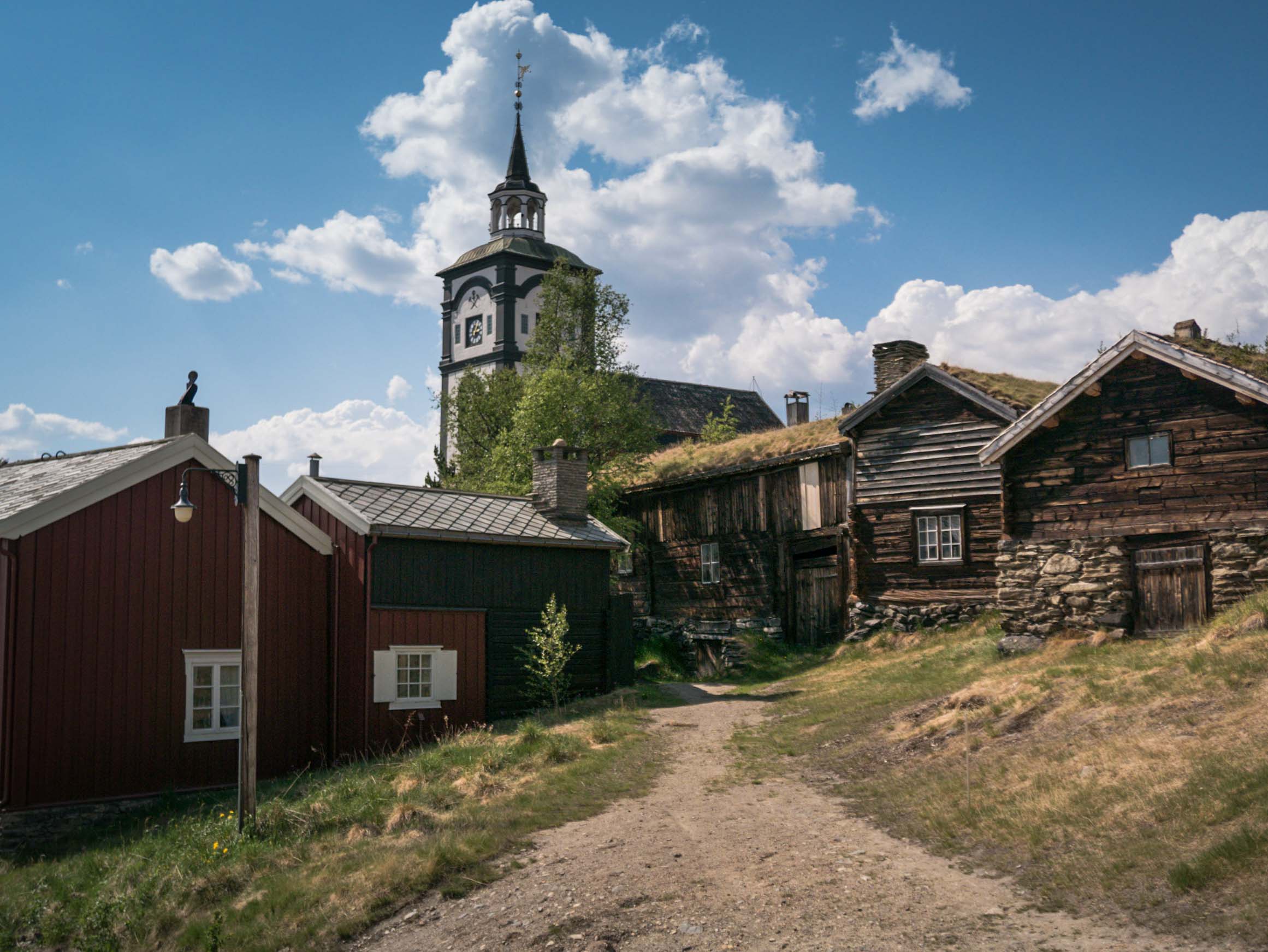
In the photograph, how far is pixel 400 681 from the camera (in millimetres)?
21078

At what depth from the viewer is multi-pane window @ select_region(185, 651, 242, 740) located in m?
18.5

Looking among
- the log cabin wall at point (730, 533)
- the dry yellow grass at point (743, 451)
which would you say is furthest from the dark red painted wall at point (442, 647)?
the dry yellow grass at point (743, 451)

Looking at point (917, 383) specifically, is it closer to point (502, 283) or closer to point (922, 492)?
point (922, 492)

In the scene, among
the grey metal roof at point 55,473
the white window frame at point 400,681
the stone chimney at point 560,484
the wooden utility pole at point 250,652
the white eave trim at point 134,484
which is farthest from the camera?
the stone chimney at point 560,484

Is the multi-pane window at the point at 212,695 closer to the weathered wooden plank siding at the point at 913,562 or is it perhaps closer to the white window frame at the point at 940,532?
the weathered wooden plank siding at the point at 913,562

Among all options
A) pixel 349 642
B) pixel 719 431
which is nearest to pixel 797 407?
pixel 719 431

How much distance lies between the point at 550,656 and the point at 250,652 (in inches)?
388

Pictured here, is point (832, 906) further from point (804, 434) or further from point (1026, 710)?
point (804, 434)

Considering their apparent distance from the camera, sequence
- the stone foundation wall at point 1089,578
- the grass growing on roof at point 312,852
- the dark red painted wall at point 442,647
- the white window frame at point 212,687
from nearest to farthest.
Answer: the grass growing on roof at point 312,852
the white window frame at point 212,687
the stone foundation wall at point 1089,578
the dark red painted wall at point 442,647

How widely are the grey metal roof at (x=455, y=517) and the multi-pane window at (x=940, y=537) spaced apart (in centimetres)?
815

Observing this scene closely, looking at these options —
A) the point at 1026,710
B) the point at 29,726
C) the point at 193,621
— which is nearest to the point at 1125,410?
the point at 1026,710

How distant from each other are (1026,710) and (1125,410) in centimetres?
871

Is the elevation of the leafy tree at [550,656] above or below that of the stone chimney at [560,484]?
below

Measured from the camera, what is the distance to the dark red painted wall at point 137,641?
16719 millimetres
